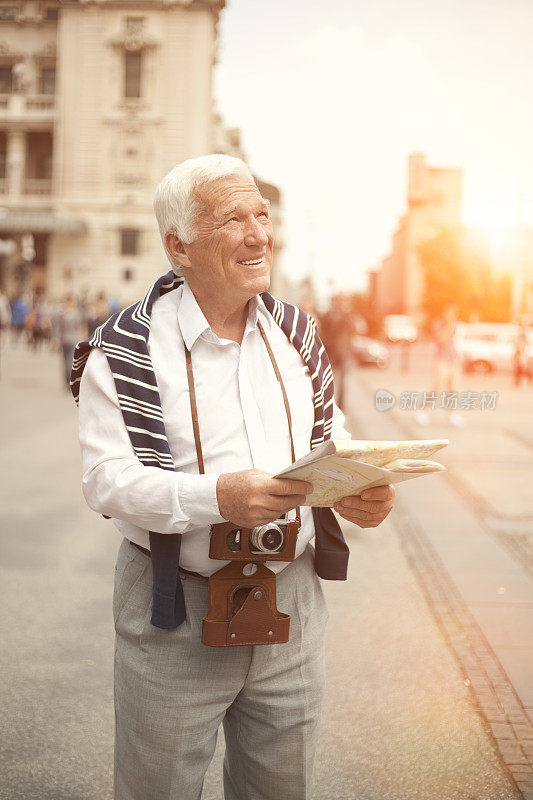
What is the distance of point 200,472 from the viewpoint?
1946 mm

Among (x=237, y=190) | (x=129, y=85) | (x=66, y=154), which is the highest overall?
(x=129, y=85)

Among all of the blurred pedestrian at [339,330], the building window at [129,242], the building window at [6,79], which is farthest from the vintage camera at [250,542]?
the building window at [6,79]

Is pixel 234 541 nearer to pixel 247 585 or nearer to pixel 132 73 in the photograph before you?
pixel 247 585

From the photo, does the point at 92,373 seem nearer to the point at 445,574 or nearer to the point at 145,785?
the point at 145,785

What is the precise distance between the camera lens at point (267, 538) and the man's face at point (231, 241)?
494mm

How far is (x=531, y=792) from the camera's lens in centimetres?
310

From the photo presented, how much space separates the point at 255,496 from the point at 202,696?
0.55 metres

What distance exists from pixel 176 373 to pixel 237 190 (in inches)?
16.1

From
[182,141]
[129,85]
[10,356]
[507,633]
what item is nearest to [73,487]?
[507,633]

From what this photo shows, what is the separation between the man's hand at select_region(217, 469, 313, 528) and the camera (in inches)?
68.9

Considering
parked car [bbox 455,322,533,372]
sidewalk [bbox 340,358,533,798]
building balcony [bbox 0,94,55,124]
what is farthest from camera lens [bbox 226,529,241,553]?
building balcony [bbox 0,94,55,124]

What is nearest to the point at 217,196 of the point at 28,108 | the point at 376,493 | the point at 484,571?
the point at 376,493

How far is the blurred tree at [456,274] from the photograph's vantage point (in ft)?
227

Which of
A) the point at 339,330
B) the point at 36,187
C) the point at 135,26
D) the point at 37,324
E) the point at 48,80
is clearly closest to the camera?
the point at 339,330
